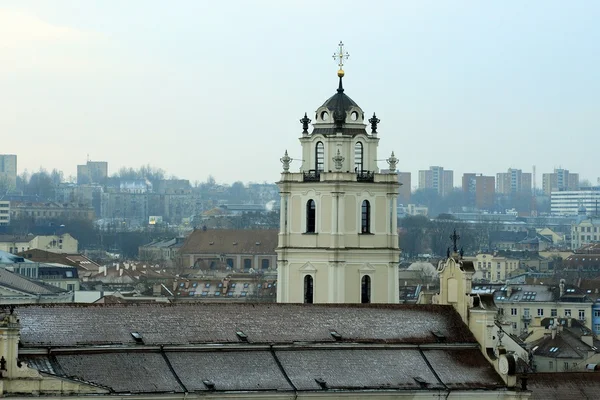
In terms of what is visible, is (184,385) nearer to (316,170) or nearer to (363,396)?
(363,396)

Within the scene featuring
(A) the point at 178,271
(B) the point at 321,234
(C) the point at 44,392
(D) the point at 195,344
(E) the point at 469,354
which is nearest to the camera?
(C) the point at 44,392

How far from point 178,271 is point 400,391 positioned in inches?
5020

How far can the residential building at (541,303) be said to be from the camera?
452 feet

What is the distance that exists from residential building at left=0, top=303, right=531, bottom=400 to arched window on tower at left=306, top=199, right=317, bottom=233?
6.10 metres

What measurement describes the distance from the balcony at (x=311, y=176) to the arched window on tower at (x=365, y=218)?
1533 millimetres

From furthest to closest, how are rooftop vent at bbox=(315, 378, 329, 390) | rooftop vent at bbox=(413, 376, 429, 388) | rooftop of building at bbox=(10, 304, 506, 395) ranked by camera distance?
1. rooftop vent at bbox=(413, 376, 429, 388)
2. rooftop vent at bbox=(315, 378, 329, 390)
3. rooftop of building at bbox=(10, 304, 506, 395)

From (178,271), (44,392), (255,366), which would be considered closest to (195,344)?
(255,366)

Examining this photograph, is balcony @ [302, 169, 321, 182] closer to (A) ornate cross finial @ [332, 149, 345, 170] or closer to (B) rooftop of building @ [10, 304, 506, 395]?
(A) ornate cross finial @ [332, 149, 345, 170]

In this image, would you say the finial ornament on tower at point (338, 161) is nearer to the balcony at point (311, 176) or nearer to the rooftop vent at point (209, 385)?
the balcony at point (311, 176)

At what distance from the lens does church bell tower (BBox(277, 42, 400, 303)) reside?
6612cm

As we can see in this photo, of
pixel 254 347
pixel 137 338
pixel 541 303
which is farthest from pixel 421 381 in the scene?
pixel 541 303

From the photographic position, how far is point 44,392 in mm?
52156

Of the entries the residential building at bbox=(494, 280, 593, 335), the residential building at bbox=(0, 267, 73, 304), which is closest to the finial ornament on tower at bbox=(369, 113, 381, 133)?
the residential building at bbox=(0, 267, 73, 304)

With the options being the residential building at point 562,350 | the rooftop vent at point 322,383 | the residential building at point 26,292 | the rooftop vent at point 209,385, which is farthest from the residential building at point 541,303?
the rooftop vent at point 209,385
